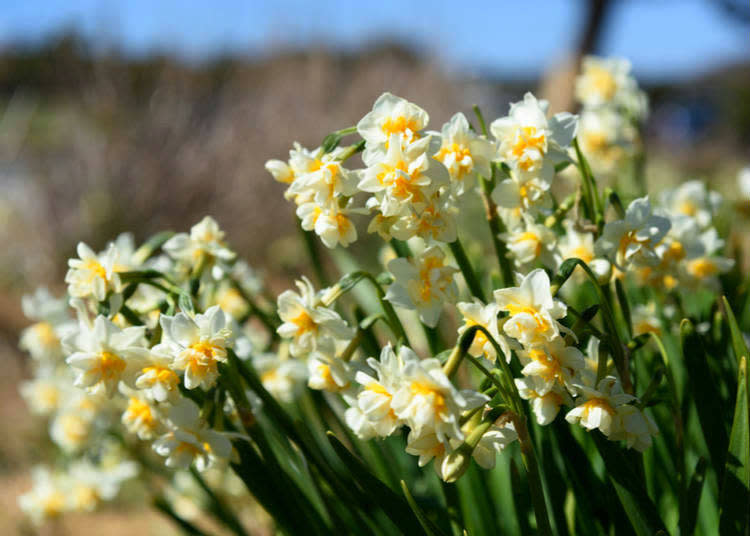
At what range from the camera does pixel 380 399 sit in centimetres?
70

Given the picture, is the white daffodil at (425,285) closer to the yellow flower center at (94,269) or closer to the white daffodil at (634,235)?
the white daffodil at (634,235)

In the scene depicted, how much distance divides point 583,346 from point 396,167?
1.38ft

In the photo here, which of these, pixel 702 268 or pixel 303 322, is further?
pixel 702 268

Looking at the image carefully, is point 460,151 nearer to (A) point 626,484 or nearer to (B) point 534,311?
(B) point 534,311

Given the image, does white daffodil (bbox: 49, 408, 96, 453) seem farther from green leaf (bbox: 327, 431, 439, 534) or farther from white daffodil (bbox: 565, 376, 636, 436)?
white daffodil (bbox: 565, 376, 636, 436)

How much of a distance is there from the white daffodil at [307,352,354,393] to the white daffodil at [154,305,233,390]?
134 millimetres

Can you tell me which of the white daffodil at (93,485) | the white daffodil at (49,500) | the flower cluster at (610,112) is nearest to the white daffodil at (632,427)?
the flower cluster at (610,112)

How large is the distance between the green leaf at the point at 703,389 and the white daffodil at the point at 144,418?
0.67 metres

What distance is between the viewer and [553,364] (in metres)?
0.73

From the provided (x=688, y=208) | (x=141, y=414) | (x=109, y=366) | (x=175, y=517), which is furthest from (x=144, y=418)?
(x=688, y=208)

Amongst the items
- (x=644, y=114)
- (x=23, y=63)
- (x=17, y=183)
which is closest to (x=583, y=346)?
(x=644, y=114)

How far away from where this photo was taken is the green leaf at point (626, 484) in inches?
31.2

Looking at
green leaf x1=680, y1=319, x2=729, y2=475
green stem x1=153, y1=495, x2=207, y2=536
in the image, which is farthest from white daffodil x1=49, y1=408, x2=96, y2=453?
green leaf x1=680, y1=319, x2=729, y2=475

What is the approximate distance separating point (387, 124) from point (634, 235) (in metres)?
0.33
